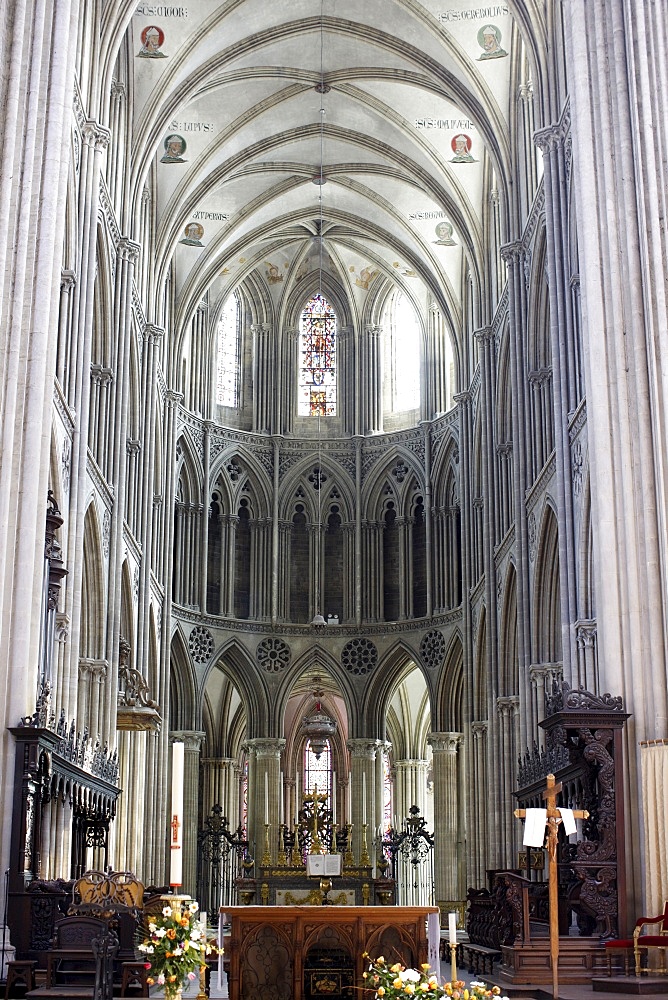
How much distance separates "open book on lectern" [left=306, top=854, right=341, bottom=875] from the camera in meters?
21.5

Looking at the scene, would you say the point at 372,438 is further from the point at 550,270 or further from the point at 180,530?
the point at 550,270

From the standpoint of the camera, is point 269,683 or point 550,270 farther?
point 269,683

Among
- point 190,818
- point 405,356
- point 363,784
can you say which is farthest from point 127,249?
point 363,784

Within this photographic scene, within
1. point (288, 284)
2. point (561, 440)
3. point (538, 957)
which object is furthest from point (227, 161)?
point (538, 957)

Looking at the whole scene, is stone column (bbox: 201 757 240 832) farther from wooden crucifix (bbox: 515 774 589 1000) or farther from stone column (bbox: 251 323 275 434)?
wooden crucifix (bbox: 515 774 589 1000)

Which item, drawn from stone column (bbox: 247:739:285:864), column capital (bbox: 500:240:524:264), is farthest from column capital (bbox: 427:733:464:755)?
column capital (bbox: 500:240:524:264)

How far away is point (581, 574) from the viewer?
23.4m

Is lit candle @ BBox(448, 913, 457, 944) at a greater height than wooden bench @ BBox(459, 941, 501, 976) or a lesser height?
greater

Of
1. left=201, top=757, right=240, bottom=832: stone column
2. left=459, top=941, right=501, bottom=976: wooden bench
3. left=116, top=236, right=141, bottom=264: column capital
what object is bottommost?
left=459, top=941, right=501, bottom=976: wooden bench

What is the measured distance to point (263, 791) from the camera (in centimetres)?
4150

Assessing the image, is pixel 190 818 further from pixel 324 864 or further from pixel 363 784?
pixel 324 864

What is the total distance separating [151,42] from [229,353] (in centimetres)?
1518

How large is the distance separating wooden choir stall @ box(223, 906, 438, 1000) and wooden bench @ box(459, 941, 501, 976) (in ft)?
17.6

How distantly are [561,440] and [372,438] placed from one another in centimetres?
2007
